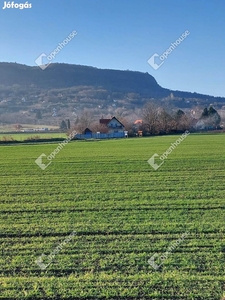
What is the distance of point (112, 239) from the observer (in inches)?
301

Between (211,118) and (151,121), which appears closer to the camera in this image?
(151,121)

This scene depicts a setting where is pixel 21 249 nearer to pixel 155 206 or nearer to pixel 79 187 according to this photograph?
pixel 155 206

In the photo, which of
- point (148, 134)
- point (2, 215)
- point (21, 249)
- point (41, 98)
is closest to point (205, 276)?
point (21, 249)

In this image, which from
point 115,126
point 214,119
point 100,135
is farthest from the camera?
point 214,119

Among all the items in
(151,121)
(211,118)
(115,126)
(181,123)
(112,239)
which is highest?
(151,121)

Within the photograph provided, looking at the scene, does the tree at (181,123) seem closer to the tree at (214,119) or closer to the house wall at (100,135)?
the house wall at (100,135)

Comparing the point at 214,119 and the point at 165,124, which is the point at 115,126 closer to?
the point at 165,124

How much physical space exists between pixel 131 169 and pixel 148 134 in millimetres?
55311

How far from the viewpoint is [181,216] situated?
9.38 m

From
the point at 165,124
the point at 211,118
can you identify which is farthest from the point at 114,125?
the point at 211,118

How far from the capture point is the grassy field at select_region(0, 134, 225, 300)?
563 cm

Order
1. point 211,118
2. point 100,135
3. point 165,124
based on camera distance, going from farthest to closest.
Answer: point 211,118 → point 165,124 → point 100,135

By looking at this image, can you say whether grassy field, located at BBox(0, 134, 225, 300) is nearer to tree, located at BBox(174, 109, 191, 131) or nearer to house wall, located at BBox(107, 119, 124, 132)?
tree, located at BBox(174, 109, 191, 131)

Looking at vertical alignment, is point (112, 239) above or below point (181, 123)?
below
